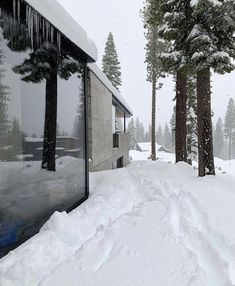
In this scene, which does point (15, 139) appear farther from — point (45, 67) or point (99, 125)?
point (99, 125)

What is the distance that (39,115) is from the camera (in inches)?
201

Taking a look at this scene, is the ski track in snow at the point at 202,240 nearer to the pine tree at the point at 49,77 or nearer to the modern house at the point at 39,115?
the modern house at the point at 39,115

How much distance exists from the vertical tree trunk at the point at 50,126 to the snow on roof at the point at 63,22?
76 cm

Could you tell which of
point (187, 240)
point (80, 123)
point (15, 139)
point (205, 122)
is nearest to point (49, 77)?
point (15, 139)

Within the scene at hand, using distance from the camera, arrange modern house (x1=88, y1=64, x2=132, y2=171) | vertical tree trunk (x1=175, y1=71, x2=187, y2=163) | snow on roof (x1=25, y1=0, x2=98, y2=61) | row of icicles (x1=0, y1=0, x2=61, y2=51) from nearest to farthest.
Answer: row of icicles (x1=0, y1=0, x2=61, y2=51) → snow on roof (x1=25, y1=0, x2=98, y2=61) → modern house (x1=88, y1=64, x2=132, y2=171) → vertical tree trunk (x1=175, y1=71, x2=187, y2=163)

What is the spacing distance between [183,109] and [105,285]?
1190 centimetres

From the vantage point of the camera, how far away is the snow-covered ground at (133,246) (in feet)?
11.0

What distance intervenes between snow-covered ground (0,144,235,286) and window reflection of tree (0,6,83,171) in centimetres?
126

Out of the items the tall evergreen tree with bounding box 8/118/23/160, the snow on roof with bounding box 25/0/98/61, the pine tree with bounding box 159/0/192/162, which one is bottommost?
the tall evergreen tree with bounding box 8/118/23/160

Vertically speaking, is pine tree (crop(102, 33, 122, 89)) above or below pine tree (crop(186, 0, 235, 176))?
above

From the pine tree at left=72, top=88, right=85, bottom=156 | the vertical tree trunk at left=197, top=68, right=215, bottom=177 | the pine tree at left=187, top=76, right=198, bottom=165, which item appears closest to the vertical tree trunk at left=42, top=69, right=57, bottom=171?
the pine tree at left=72, top=88, right=85, bottom=156

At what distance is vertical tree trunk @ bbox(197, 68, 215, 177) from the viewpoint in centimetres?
1002

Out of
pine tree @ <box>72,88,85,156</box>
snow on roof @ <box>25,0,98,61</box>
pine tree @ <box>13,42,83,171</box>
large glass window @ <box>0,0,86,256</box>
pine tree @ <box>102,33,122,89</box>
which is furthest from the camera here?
pine tree @ <box>102,33,122,89</box>

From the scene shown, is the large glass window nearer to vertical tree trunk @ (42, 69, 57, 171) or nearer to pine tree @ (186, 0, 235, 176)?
vertical tree trunk @ (42, 69, 57, 171)
